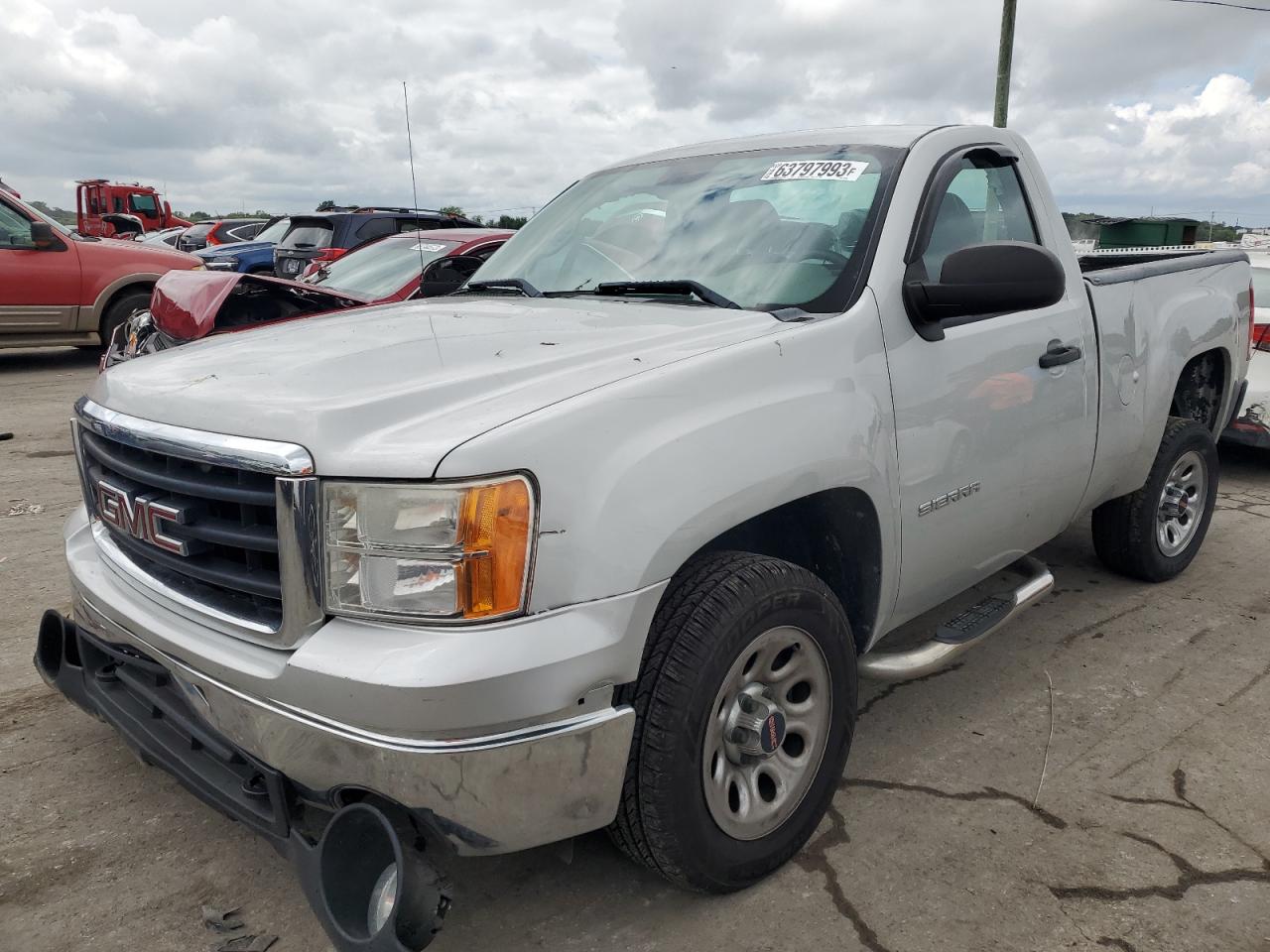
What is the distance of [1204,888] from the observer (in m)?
2.43

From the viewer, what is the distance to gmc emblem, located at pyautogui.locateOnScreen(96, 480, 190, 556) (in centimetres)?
214

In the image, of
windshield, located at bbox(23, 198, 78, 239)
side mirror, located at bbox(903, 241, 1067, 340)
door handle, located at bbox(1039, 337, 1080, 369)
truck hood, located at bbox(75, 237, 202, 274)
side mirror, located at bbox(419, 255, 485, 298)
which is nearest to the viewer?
side mirror, located at bbox(903, 241, 1067, 340)

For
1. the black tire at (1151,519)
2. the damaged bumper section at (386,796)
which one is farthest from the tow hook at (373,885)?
the black tire at (1151,519)

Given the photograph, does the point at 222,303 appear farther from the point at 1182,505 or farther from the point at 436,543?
the point at 1182,505

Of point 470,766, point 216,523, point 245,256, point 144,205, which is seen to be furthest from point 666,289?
point 144,205

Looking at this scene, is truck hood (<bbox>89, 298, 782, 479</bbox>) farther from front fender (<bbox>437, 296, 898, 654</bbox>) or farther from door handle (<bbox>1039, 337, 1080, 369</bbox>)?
door handle (<bbox>1039, 337, 1080, 369</bbox>)

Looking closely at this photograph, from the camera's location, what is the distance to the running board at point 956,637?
2734mm

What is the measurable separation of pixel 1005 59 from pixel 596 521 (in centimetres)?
1573

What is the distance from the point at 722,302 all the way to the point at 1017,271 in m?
0.76

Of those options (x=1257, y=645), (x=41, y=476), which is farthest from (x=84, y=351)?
(x=1257, y=645)

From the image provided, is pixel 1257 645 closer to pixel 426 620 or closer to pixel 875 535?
pixel 875 535

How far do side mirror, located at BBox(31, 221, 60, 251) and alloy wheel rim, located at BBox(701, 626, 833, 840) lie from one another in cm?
970

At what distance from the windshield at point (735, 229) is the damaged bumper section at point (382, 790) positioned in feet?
4.46

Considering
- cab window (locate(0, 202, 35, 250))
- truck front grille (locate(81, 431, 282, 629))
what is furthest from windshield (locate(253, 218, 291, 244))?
truck front grille (locate(81, 431, 282, 629))
